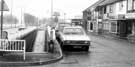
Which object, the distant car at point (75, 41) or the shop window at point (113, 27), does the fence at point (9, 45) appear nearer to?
the distant car at point (75, 41)

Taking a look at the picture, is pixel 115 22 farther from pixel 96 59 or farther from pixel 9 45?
pixel 9 45

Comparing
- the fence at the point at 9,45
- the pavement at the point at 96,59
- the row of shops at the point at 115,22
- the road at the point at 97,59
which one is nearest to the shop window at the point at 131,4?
the row of shops at the point at 115,22

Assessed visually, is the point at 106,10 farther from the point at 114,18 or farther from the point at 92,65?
the point at 92,65

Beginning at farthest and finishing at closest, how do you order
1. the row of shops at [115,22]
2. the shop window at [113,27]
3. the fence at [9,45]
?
the shop window at [113,27], the row of shops at [115,22], the fence at [9,45]

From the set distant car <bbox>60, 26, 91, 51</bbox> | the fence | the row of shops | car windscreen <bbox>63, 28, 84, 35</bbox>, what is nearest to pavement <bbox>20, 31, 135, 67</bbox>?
distant car <bbox>60, 26, 91, 51</bbox>

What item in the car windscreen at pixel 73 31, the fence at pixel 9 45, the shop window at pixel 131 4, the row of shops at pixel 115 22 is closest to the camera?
the fence at pixel 9 45

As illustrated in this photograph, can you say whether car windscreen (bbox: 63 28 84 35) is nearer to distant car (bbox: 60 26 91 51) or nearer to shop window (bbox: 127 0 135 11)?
distant car (bbox: 60 26 91 51)

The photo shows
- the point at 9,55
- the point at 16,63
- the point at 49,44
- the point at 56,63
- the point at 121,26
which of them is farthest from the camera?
the point at 121,26

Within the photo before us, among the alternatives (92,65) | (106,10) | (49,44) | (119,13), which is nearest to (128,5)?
(119,13)

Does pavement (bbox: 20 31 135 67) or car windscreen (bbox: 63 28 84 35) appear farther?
car windscreen (bbox: 63 28 84 35)

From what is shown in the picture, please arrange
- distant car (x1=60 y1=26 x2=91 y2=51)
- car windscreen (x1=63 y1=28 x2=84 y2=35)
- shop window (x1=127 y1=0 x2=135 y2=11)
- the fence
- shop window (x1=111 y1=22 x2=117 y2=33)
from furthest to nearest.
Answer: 1. shop window (x1=111 y1=22 x2=117 y2=33)
2. shop window (x1=127 y1=0 x2=135 y2=11)
3. car windscreen (x1=63 y1=28 x2=84 y2=35)
4. distant car (x1=60 y1=26 x2=91 y2=51)
5. the fence

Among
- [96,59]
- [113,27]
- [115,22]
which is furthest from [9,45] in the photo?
[113,27]

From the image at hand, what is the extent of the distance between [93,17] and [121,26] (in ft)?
75.3

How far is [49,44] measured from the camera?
15883 mm
